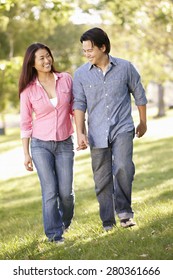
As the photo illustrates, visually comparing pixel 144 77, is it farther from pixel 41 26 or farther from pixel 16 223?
pixel 16 223

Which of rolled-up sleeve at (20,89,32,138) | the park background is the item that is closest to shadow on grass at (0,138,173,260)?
the park background

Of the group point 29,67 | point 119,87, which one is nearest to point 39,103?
point 29,67

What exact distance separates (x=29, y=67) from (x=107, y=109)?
88cm

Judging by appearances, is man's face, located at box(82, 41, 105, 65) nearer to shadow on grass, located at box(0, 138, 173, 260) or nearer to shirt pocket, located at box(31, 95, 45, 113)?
shirt pocket, located at box(31, 95, 45, 113)

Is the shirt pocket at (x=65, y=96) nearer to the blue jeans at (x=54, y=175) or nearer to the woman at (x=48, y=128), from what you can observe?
the woman at (x=48, y=128)

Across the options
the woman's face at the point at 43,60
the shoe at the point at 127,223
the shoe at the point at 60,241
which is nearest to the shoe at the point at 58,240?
the shoe at the point at 60,241

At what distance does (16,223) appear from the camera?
411 inches

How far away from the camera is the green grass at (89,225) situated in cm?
594

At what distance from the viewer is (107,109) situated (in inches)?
262

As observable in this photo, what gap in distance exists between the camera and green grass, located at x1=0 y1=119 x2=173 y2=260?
19.5ft

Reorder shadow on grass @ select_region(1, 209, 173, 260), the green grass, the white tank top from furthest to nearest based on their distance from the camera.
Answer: the white tank top < the green grass < shadow on grass @ select_region(1, 209, 173, 260)

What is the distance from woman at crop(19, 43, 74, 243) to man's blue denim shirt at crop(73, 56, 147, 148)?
0.21m

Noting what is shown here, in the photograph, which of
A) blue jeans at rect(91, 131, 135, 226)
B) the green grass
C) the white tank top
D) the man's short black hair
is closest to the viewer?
the green grass

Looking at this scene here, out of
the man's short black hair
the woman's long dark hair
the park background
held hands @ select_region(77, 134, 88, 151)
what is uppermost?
the man's short black hair
